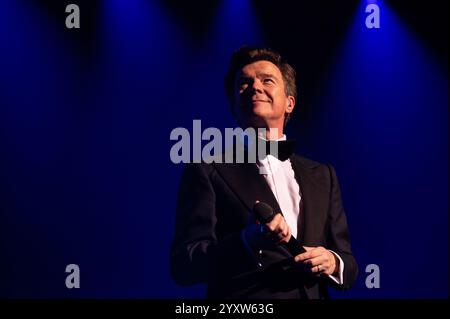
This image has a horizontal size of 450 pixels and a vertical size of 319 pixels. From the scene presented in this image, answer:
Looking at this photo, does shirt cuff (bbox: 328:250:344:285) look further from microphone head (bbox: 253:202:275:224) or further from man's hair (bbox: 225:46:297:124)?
man's hair (bbox: 225:46:297:124)

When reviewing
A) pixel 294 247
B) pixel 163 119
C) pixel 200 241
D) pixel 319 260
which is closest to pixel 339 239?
pixel 319 260

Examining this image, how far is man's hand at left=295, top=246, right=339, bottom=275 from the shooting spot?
82.7 inches

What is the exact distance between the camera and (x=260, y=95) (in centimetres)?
252

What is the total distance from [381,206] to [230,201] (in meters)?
1.82

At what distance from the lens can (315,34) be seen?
409cm

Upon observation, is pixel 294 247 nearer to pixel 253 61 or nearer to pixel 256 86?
pixel 256 86

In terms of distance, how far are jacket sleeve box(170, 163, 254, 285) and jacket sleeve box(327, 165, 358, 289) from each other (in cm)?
39

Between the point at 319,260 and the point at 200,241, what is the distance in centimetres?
43

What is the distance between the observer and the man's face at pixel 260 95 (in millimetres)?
2521

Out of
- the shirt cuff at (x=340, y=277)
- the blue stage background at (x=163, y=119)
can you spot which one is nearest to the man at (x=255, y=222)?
the shirt cuff at (x=340, y=277)

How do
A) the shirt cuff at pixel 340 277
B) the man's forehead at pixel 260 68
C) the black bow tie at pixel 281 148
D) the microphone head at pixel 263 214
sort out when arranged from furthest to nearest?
the man's forehead at pixel 260 68 → the black bow tie at pixel 281 148 → the shirt cuff at pixel 340 277 → the microphone head at pixel 263 214

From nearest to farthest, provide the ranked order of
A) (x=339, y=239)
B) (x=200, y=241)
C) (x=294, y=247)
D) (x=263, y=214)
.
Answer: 1. (x=263, y=214)
2. (x=294, y=247)
3. (x=200, y=241)
4. (x=339, y=239)

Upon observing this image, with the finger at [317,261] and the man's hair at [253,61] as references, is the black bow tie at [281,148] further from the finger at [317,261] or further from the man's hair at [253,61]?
the finger at [317,261]

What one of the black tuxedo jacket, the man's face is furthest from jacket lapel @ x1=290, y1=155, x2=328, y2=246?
the man's face
